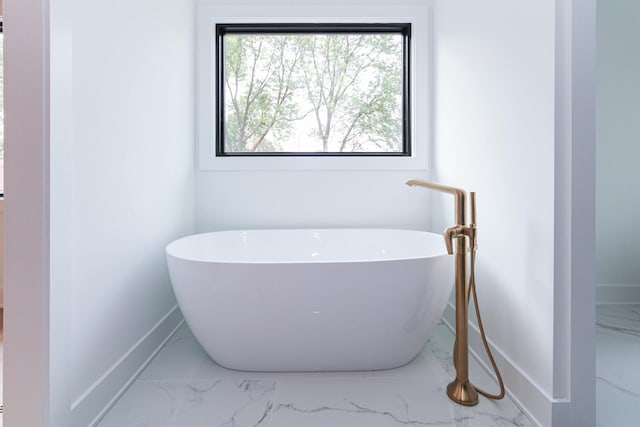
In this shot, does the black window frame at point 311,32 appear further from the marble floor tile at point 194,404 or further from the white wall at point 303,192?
the marble floor tile at point 194,404

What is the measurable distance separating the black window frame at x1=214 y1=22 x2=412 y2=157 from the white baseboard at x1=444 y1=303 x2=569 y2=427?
4.40 feet

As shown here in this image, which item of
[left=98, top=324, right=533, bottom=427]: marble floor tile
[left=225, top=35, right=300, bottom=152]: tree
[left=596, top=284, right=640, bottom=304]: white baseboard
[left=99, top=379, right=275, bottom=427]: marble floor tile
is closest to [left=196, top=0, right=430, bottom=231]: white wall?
[left=225, top=35, right=300, bottom=152]: tree

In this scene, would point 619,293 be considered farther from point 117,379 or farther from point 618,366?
point 117,379

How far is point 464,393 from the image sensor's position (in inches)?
49.1

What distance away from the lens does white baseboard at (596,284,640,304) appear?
85.4 inches

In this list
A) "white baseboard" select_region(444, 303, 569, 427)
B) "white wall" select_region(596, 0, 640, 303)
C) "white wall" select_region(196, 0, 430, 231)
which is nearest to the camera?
"white baseboard" select_region(444, 303, 569, 427)

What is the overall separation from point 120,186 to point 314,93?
1.46 metres

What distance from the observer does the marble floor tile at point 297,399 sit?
1.15 metres

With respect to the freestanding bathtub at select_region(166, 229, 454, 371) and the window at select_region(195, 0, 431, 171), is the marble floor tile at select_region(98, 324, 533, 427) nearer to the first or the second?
the freestanding bathtub at select_region(166, 229, 454, 371)

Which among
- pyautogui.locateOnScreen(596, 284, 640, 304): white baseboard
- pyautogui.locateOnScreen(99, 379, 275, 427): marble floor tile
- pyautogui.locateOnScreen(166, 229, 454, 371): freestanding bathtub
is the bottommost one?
pyautogui.locateOnScreen(99, 379, 275, 427): marble floor tile

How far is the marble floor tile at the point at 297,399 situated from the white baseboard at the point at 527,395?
3cm

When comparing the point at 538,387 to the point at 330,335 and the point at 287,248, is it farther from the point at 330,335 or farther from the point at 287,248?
the point at 287,248

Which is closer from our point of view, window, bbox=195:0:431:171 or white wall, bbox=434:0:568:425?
white wall, bbox=434:0:568:425

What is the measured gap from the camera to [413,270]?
1.31 meters
